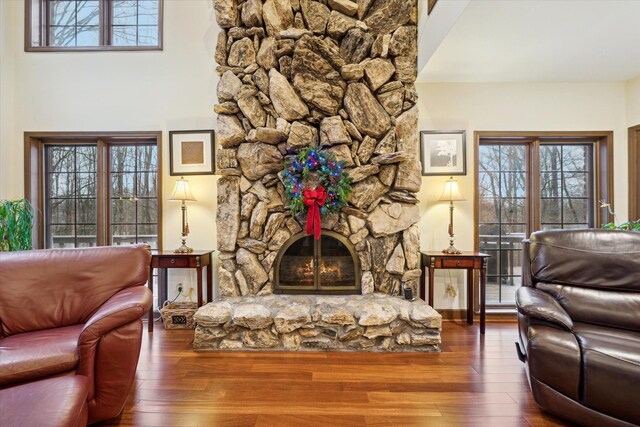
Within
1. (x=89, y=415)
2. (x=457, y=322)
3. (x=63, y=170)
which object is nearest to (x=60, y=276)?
(x=89, y=415)

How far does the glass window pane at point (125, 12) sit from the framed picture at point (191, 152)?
1.54 metres

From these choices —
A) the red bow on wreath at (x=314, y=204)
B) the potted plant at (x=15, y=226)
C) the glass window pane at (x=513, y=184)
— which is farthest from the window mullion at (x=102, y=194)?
the glass window pane at (x=513, y=184)

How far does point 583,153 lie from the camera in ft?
11.9

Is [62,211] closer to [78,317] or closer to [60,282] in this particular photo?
[60,282]

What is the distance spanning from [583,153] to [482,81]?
1.53 meters

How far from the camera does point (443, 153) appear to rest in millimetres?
3488

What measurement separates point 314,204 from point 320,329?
3.81ft

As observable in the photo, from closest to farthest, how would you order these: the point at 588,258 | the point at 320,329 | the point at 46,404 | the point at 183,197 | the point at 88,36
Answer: the point at 46,404 < the point at 588,258 < the point at 320,329 < the point at 183,197 < the point at 88,36

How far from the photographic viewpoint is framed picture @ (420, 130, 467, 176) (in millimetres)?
3480

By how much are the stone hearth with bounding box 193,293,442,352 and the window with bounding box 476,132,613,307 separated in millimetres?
1517

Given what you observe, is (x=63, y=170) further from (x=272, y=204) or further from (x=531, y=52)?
(x=531, y=52)

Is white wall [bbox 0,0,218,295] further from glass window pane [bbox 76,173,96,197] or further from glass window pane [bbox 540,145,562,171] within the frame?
glass window pane [bbox 540,145,562,171]

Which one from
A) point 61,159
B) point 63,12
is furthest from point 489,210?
point 63,12

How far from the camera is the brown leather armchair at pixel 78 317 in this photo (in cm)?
160
